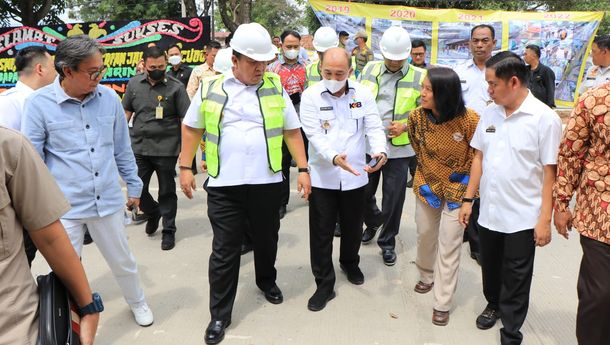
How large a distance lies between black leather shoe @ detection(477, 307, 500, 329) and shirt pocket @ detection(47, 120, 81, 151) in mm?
2633

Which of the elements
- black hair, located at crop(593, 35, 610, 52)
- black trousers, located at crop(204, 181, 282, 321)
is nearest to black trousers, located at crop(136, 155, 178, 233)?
black trousers, located at crop(204, 181, 282, 321)

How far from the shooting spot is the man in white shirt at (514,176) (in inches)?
102

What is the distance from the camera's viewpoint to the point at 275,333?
10.1ft

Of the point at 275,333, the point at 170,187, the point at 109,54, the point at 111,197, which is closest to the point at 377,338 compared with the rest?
the point at 275,333

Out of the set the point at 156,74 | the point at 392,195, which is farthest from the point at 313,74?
the point at 392,195

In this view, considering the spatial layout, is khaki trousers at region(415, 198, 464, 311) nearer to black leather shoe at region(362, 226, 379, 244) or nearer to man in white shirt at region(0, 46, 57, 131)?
black leather shoe at region(362, 226, 379, 244)

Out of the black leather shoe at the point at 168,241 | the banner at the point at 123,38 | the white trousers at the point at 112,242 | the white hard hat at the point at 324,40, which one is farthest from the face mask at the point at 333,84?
the banner at the point at 123,38

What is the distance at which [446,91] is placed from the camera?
3.01m

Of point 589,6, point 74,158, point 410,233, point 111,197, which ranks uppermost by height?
point 589,6

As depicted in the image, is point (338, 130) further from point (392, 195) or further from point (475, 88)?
point (475, 88)

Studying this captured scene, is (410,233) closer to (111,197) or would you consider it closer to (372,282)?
(372,282)

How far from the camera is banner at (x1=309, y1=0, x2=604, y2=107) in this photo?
1133cm

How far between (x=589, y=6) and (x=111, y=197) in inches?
917

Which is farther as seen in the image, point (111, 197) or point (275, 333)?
point (275, 333)
